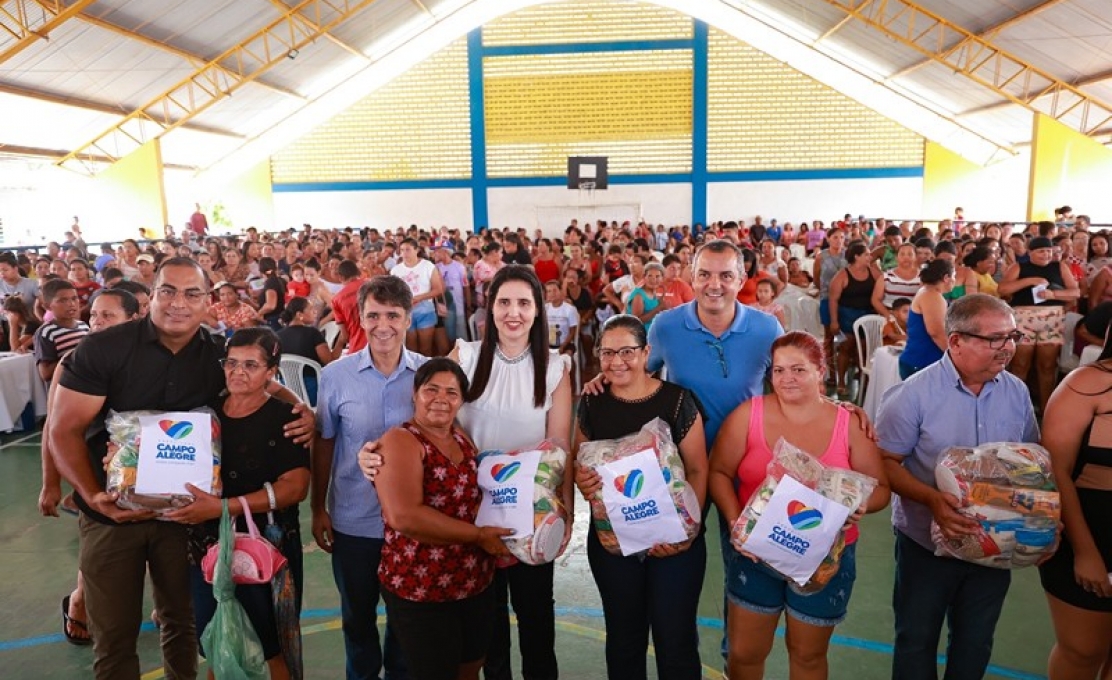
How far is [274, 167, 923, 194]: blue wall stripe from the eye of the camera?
65.0ft

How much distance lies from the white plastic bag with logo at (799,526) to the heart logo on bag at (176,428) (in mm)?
1733

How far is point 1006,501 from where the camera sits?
78.0 inches

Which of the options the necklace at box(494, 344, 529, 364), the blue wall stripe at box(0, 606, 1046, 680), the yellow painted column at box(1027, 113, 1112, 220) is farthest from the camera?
the yellow painted column at box(1027, 113, 1112, 220)

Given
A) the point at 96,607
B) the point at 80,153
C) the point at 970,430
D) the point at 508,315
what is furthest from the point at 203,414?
the point at 80,153

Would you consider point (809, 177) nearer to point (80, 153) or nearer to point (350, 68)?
point (350, 68)

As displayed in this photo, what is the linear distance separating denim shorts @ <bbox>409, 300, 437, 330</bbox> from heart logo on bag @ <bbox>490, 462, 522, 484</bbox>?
4892 mm

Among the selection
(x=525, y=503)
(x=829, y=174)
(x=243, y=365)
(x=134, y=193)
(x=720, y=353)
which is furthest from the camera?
(x=829, y=174)

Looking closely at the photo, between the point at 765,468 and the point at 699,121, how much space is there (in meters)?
19.2

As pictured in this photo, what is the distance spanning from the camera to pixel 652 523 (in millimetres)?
2096

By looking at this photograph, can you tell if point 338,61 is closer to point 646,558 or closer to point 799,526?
point 646,558

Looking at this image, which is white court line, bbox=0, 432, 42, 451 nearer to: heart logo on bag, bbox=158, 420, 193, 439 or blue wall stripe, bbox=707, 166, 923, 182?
heart logo on bag, bbox=158, 420, 193, 439

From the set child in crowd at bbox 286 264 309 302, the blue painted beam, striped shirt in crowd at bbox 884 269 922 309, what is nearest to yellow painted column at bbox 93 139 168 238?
the blue painted beam

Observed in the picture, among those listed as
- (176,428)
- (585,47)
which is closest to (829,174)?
(585,47)

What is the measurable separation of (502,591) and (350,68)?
19518 millimetres
